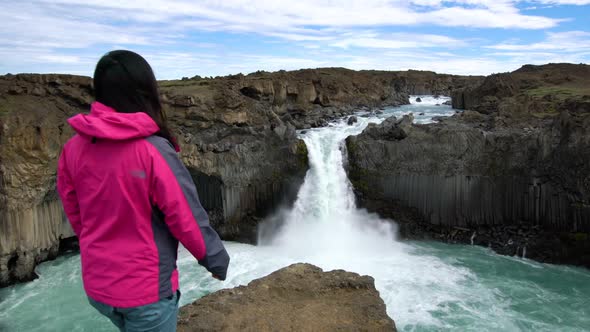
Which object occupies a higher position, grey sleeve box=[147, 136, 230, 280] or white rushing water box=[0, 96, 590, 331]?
grey sleeve box=[147, 136, 230, 280]

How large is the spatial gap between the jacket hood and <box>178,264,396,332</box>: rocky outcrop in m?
4.88

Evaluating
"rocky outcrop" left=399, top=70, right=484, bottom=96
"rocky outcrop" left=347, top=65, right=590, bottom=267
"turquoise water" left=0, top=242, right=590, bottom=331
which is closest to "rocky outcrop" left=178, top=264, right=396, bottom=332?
"turquoise water" left=0, top=242, right=590, bottom=331

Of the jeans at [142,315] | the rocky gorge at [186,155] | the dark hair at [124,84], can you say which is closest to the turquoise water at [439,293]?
the rocky gorge at [186,155]

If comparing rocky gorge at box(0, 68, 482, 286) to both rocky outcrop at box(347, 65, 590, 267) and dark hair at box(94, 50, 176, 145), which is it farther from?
dark hair at box(94, 50, 176, 145)

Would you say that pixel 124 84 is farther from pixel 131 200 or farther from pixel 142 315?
pixel 142 315

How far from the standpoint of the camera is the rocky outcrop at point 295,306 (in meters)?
6.70

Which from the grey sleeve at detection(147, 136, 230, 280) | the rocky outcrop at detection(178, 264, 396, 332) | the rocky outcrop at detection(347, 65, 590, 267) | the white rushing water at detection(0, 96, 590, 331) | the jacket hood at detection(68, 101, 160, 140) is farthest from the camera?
the rocky outcrop at detection(347, 65, 590, 267)

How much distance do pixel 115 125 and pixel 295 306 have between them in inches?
226

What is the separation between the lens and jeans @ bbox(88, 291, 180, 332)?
246 centimetres

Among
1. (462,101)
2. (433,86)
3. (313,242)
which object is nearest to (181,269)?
(313,242)

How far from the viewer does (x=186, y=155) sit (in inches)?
808

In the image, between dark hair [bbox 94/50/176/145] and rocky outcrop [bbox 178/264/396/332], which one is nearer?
dark hair [bbox 94/50/176/145]

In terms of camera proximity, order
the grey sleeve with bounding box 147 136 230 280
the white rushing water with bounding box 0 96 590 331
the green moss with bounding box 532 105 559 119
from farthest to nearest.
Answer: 1. the green moss with bounding box 532 105 559 119
2. the white rushing water with bounding box 0 96 590 331
3. the grey sleeve with bounding box 147 136 230 280

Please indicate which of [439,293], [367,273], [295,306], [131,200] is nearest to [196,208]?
[131,200]
